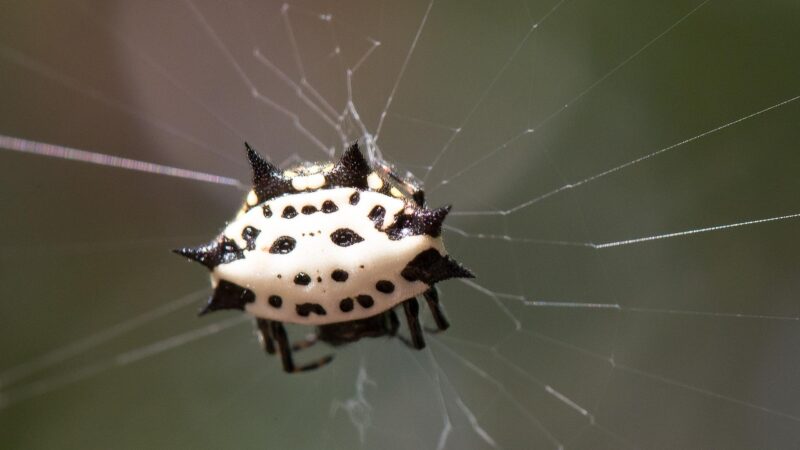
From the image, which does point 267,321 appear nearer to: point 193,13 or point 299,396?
point 299,396

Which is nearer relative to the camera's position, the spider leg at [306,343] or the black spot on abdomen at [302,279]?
the black spot on abdomen at [302,279]

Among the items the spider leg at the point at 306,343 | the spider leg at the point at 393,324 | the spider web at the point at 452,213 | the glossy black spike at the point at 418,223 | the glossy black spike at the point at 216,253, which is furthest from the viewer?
the spider web at the point at 452,213

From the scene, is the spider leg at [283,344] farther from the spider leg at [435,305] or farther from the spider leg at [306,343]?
the spider leg at [435,305]

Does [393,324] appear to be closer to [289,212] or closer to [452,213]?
[289,212]

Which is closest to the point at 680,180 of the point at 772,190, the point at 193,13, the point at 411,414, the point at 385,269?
the point at 772,190

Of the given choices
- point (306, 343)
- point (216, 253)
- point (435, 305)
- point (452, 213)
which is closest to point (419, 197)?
point (435, 305)

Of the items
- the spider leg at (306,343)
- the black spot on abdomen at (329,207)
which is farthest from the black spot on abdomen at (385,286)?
the spider leg at (306,343)
